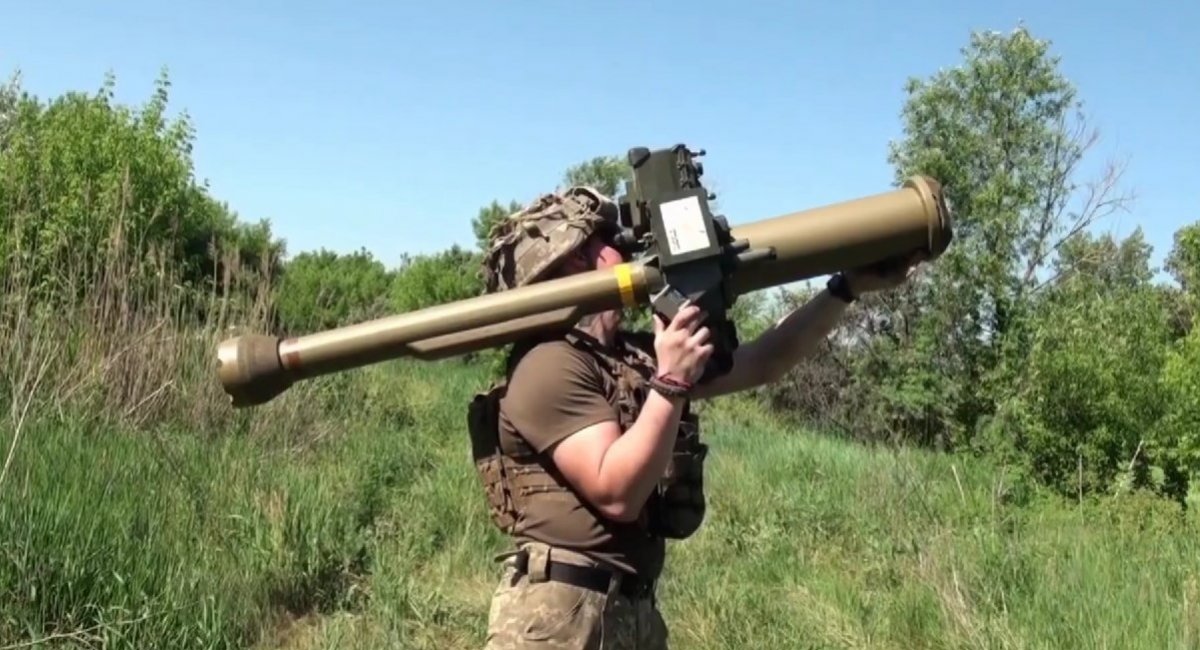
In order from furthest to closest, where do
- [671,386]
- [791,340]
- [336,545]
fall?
[336,545] < [791,340] < [671,386]

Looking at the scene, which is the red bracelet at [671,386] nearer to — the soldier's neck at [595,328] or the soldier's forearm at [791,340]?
the soldier's neck at [595,328]

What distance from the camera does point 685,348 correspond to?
208 cm

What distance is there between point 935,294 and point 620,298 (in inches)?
695

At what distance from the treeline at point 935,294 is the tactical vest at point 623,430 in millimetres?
2379

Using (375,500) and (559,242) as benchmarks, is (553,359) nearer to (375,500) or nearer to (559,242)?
(559,242)

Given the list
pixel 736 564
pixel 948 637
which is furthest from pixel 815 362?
pixel 948 637

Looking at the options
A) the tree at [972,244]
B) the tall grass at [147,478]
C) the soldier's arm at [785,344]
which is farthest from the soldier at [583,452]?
the tree at [972,244]

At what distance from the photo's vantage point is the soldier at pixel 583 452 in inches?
82.2

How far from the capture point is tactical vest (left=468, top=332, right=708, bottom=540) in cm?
229

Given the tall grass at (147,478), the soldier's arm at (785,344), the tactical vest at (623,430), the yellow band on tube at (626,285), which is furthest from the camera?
the tall grass at (147,478)

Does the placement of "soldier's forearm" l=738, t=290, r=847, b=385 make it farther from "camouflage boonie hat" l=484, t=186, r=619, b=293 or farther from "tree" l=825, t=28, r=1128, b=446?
"tree" l=825, t=28, r=1128, b=446

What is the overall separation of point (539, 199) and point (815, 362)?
751 inches

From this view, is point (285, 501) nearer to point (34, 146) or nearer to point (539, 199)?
point (34, 146)

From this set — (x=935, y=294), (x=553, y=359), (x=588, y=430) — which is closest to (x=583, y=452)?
(x=588, y=430)
